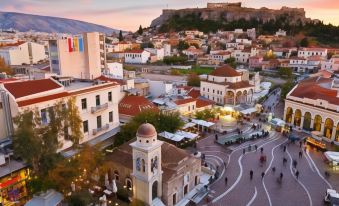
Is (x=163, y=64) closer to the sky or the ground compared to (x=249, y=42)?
closer to the ground

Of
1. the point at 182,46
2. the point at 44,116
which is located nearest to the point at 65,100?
the point at 44,116

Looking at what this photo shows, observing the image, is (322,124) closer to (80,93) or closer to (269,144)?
(269,144)

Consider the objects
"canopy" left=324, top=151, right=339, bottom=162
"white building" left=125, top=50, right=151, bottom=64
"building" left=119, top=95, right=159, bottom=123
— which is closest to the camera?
"canopy" left=324, top=151, right=339, bottom=162

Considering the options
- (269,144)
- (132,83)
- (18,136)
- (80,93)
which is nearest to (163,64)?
(132,83)

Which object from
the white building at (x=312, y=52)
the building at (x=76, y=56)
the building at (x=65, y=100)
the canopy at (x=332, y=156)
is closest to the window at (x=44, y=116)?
the building at (x=65, y=100)

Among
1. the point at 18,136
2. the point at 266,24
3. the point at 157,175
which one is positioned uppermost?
the point at 266,24

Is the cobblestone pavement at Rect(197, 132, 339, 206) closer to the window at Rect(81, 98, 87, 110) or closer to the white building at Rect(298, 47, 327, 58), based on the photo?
the window at Rect(81, 98, 87, 110)

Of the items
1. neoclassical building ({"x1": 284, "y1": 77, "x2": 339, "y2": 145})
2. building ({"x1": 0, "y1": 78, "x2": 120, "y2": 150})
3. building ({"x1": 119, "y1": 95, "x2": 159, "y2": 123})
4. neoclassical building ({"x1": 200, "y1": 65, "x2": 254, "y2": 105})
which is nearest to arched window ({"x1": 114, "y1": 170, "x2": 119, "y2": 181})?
building ({"x1": 0, "y1": 78, "x2": 120, "y2": 150})
